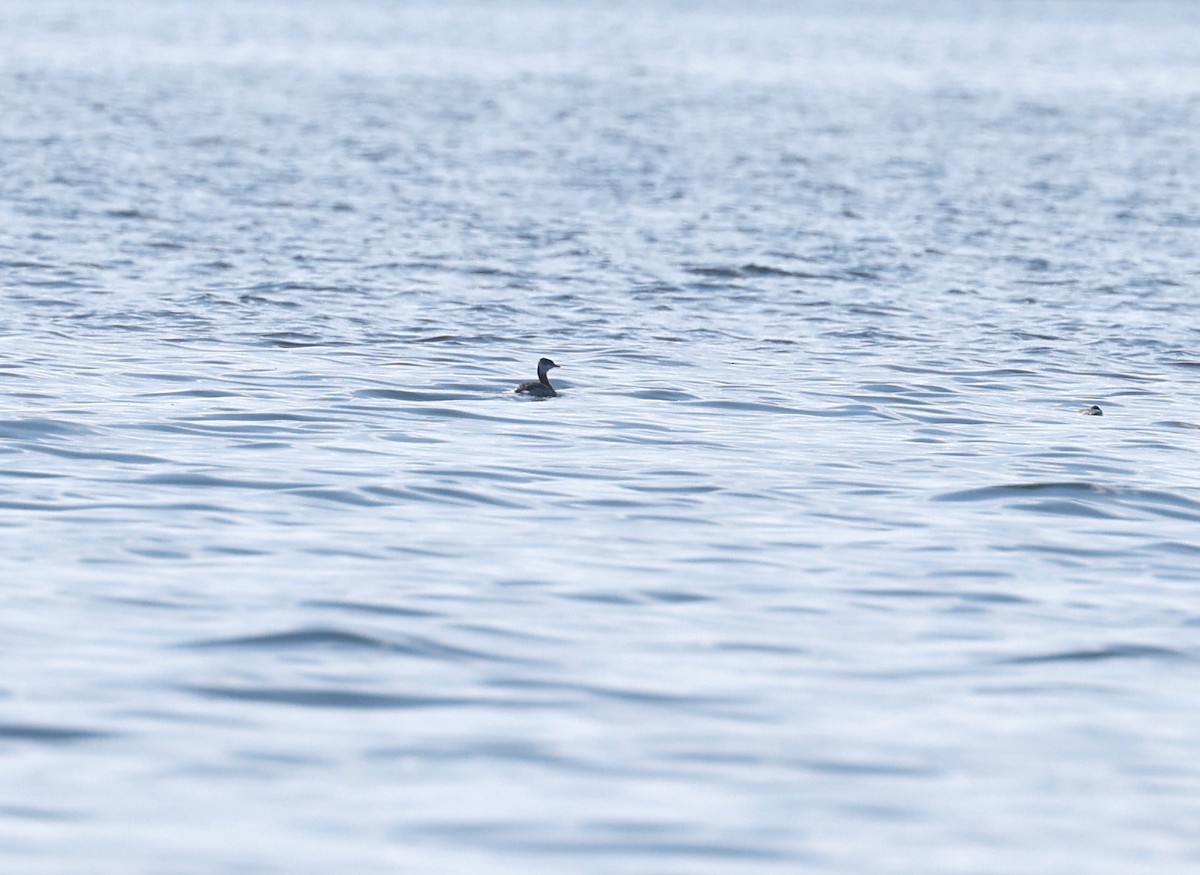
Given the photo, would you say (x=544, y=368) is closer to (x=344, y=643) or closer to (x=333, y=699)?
(x=344, y=643)

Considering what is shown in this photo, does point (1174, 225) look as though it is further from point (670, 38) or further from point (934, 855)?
point (670, 38)

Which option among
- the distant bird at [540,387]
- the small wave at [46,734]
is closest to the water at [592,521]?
the small wave at [46,734]

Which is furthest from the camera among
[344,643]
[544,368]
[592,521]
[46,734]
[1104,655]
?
[544,368]

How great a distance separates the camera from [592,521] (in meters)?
13.0

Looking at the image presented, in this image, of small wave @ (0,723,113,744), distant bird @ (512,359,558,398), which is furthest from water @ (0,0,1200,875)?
distant bird @ (512,359,558,398)

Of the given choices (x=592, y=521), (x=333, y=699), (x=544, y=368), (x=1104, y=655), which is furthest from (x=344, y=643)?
(x=544, y=368)

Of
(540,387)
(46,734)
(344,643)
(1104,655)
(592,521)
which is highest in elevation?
(46,734)

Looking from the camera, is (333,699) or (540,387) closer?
(333,699)

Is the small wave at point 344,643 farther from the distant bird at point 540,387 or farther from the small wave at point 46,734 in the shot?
the distant bird at point 540,387

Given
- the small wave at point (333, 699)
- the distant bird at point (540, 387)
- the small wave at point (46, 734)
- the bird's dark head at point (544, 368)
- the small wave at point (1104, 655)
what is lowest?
the distant bird at point (540, 387)

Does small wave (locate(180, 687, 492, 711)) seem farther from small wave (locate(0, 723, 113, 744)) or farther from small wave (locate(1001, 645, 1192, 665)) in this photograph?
small wave (locate(1001, 645, 1192, 665))

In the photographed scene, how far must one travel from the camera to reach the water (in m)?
8.04

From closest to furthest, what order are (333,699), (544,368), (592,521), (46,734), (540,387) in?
(46,734) → (333,699) → (592,521) → (540,387) → (544,368)

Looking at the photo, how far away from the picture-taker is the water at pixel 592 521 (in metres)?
8.04
